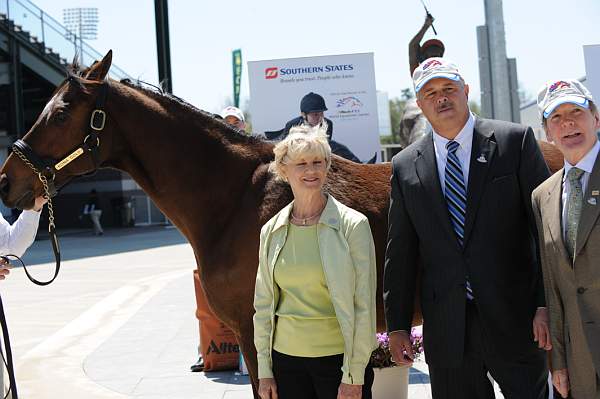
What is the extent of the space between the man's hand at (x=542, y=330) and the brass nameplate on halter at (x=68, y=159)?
2.53 meters

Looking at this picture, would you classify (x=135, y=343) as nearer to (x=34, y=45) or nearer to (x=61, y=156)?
(x=61, y=156)

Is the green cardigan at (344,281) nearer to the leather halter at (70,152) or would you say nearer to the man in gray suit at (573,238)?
the man in gray suit at (573,238)

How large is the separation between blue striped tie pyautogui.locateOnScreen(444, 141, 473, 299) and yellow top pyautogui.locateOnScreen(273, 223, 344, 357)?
578 mm

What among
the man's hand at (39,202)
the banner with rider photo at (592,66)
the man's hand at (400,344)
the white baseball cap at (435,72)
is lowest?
the man's hand at (400,344)

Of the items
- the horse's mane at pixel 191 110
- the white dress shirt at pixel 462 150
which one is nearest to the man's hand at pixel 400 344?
the white dress shirt at pixel 462 150

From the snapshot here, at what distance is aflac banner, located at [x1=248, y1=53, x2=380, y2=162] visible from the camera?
678 cm

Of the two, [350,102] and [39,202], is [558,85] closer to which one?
[39,202]

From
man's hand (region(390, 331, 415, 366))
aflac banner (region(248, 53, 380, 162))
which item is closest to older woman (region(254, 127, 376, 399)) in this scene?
man's hand (region(390, 331, 415, 366))

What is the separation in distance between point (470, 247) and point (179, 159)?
1.80 meters

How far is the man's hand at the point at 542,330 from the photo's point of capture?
2723mm

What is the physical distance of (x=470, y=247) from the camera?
280 cm

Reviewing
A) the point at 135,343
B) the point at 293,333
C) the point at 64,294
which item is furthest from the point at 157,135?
the point at 64,294

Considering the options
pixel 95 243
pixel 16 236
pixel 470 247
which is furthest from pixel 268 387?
pixel 95 243

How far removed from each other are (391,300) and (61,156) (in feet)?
6.60
